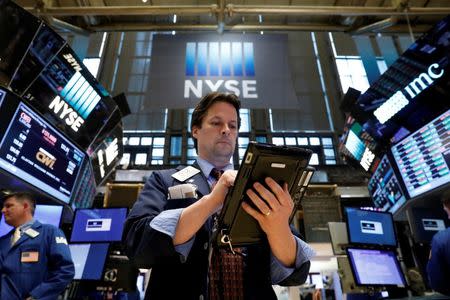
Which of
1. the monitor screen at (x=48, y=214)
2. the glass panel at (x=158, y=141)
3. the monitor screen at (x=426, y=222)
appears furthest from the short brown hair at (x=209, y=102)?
the glass panel at (x=158, y=141)

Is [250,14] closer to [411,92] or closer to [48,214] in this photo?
[411,92]

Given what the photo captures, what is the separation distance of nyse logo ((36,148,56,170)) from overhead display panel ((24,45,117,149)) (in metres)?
0.39

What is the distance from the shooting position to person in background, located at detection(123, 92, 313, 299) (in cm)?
111

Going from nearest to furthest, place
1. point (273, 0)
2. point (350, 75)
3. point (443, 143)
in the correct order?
point (443, 143) → point (273, 0) → point (350, 75)

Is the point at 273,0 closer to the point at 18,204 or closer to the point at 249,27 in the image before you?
the point at 249,27

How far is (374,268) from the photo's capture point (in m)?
3.84

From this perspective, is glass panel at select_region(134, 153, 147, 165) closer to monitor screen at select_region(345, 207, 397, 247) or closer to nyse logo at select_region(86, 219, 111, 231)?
nyse logo at select_region(86, 219, 111, 231)

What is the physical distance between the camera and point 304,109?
13.3 meters

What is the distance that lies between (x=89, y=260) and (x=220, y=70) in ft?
9.19

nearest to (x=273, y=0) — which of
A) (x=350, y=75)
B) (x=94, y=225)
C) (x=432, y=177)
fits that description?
(x=432, y=177)

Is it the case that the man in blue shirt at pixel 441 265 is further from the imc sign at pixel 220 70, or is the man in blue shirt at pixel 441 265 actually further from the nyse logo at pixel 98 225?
the nyse logo at pixel 98 225

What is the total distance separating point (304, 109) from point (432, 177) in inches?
374

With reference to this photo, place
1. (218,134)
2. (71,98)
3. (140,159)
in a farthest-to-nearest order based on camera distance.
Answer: (140,159) < (71,98) < (218,134)

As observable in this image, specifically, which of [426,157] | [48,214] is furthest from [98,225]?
[426,157]
